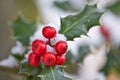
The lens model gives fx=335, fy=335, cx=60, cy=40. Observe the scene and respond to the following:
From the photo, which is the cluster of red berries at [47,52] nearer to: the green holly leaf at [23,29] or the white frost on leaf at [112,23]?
the green holly leaf at [23,29]

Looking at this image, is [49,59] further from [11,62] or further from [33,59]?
[11,62]

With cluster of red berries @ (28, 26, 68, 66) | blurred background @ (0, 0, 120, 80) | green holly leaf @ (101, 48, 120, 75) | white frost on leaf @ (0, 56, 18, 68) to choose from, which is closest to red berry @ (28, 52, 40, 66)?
cluster of red berries @ (28, 26, 68, 66)

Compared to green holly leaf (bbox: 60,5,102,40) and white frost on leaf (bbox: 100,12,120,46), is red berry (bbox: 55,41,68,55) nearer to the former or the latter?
green holly leaf (bbox: 60,5,102,40)

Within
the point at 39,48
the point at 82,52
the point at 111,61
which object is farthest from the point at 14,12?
the point at 39,48

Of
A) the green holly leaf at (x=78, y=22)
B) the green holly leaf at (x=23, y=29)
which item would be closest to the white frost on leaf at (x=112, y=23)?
the green holly leaf at (x=23, y=29)

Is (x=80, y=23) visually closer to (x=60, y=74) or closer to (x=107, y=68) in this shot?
(x=60, y=74)

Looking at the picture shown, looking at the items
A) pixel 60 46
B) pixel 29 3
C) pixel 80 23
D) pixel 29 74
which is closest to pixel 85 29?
pixel 80 23

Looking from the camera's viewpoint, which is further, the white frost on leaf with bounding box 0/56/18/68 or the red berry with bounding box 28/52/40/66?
the white frost on leaf with bounding box 0/56/18/68
